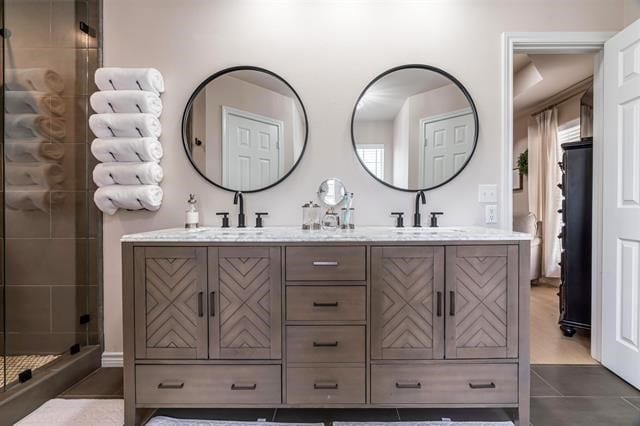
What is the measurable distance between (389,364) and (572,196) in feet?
6.80

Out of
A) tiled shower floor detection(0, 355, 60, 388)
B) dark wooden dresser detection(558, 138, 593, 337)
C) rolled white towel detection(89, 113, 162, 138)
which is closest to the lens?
tiled shower floor detection(0, 355, 60, 388)

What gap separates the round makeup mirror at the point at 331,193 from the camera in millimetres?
2125

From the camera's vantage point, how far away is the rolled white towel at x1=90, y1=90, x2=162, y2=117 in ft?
6.64

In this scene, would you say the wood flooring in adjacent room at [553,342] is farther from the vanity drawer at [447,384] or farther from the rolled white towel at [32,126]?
the rolled white towel at [32,126]

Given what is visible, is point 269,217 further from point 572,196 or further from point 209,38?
point 572,196

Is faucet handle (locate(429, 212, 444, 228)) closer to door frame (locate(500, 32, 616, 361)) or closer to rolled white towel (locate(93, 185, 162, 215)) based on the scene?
door frame (locate(500, 32, 616, 361))

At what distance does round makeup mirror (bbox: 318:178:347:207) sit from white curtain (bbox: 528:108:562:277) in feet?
11.4

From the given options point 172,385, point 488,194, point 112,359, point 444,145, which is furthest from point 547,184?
point 112,359

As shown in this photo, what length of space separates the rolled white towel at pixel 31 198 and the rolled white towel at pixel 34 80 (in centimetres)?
59

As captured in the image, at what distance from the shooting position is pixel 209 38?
2.18 m

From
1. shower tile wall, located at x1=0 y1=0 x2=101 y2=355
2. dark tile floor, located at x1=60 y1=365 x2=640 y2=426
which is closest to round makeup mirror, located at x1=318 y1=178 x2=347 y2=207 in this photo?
dark tile floor, located at x1=60 y1=365 x2=640 y2=426

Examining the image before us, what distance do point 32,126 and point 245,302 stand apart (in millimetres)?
1781

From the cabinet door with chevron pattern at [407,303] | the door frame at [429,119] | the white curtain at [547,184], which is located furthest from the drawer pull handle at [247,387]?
the white curtain at [547,184]

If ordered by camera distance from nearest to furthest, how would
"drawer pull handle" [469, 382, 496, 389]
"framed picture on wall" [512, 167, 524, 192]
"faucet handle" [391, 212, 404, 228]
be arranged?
"drawer pull handle" [469, 382, 496, 389] → "faucet handle" [391, 212, 404, 228] → "framed picture on wall" [512, 167, 524, 192]
